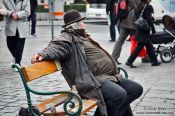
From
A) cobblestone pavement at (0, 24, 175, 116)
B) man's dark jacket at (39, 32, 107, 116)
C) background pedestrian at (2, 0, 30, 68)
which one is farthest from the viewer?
background pedestrian at (2, 0, 30, 68)

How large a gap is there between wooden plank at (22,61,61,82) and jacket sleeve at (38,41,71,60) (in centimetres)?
7

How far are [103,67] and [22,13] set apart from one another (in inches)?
194

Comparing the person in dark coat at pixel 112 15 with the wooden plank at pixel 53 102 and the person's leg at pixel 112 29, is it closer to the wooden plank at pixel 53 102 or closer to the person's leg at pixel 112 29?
the person's leg at pixel 112 29

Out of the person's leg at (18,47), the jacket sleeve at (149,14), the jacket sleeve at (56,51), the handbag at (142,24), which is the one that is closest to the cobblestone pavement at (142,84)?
the person's leg at (18,47)

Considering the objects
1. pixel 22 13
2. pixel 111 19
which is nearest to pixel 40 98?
pixel 22 13

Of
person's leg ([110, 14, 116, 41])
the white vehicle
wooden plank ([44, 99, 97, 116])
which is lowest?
the white vehicle

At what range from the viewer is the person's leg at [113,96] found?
16.8ft

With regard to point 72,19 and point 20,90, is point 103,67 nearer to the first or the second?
point 72,19

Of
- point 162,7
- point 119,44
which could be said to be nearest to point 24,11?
point 119,44

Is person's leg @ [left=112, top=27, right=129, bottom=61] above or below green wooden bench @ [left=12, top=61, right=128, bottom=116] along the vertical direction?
below

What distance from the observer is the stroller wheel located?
1167 cm

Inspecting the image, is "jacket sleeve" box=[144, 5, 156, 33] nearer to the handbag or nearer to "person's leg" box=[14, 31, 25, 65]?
the handbag

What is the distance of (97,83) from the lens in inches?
202

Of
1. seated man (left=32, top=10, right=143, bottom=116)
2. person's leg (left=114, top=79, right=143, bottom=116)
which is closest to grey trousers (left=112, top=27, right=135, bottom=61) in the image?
person's leg (left=114, top=79, right=143, bottom=116)
